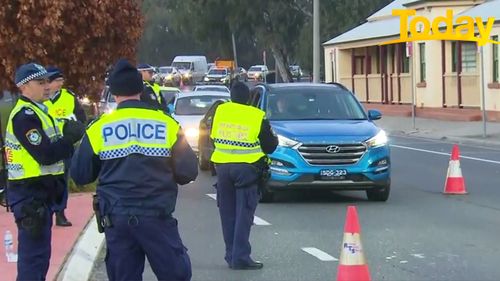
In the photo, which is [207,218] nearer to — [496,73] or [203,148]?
[203,148]

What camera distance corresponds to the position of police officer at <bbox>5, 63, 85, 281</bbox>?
20.0 feet

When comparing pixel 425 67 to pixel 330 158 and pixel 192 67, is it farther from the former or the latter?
pixel 192 67

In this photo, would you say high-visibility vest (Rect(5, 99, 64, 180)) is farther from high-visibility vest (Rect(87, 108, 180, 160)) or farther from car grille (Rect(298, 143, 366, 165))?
car grille (Rect(298, 143, 366, 165))

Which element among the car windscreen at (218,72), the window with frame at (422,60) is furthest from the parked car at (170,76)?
the window with frame at (422,60)

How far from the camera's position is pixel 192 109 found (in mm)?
19531

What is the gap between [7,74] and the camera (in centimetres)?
1434

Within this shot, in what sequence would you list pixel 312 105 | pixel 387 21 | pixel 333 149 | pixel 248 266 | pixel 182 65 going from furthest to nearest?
1. pixel 182 65
2. pixel 387 21
3. pixel 312 105
4. pixel 333 149
5. pixel 248 266

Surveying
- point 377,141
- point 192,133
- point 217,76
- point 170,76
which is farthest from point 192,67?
point 377,141

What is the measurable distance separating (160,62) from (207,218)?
3865 inches

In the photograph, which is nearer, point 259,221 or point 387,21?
point 259,221

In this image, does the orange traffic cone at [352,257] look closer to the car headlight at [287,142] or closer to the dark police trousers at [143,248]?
the dark police trousers at [143,248]

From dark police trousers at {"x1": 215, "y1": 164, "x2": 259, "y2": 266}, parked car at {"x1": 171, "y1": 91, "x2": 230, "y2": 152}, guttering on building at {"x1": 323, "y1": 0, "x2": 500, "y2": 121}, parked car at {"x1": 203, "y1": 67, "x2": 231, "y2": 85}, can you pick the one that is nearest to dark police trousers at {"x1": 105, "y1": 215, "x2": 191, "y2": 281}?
dark police trousers at {"x1": 215, "y1": 164, "x2": 259, "y2": 266}

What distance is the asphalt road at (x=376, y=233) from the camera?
818 centimetres

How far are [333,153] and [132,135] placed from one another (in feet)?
23.9
